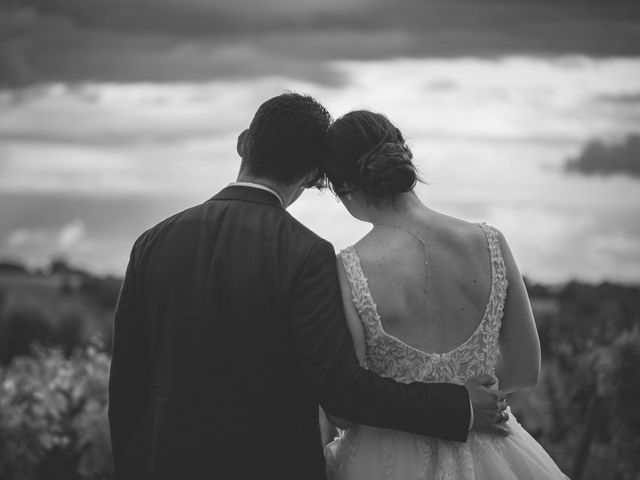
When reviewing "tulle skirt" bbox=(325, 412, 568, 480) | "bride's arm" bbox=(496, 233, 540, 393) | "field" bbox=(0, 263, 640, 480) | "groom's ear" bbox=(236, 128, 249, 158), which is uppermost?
"groom's ear" bbox=(236, 128, 249, 158)

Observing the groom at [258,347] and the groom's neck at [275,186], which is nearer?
the groom at [258,347]

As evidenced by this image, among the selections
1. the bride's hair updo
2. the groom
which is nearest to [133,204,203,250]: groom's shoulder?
the groom

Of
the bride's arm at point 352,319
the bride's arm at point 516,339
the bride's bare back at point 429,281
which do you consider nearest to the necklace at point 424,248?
the bride's bare back at point 429,281

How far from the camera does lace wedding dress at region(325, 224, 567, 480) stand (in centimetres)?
363

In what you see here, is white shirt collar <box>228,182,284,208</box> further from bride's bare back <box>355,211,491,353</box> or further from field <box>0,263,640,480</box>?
field <box>0,263,640,480</box>

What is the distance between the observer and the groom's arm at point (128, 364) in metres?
3.77

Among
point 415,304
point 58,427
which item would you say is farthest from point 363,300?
point 58,427

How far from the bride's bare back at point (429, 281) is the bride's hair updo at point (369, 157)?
0.19 m

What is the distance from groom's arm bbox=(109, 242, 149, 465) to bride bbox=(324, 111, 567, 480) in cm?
94

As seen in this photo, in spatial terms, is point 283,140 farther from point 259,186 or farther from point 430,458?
point 430,458

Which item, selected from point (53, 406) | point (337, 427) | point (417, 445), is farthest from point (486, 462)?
point (53, 406)

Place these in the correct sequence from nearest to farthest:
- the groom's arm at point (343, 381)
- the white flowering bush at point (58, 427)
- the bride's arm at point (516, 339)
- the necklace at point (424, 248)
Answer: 1. the groom's arm at point (343, 381)
2. the necklace at point (424, 248)
3. the bride's arm at point (516, 339)
4. the white flowering bush at point (58, 427)

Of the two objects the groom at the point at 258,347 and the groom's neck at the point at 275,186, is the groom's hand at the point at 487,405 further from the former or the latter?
the groom's neck at the point at 275,186

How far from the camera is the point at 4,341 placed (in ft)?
124
